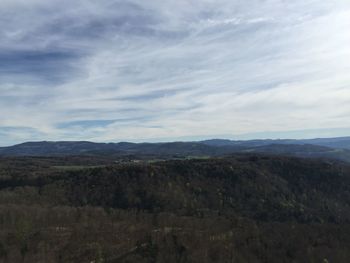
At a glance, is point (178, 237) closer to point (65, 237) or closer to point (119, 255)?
point (119, 255)

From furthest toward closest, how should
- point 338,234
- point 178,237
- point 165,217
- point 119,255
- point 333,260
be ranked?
point 165,217 → point 338,234 → point 178,237 → point 119,255 → point 333,260

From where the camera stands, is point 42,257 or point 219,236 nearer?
point 42,257

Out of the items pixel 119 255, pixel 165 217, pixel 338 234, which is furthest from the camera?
pixel 165 217

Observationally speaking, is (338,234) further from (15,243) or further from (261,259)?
(15,243)

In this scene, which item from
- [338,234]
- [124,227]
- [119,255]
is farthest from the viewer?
[124,227]

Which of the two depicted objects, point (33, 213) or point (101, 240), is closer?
point (101, 240)

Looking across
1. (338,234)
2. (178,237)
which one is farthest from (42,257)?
(338,234)

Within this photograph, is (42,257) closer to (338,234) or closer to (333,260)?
(333,260)

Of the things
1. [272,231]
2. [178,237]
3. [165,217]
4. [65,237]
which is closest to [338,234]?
[272,231]
